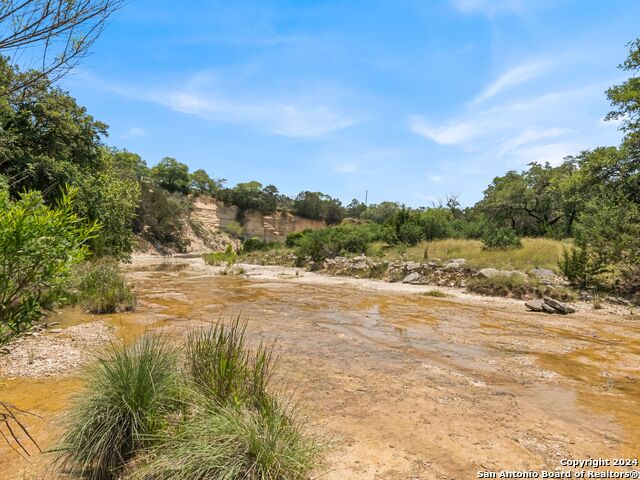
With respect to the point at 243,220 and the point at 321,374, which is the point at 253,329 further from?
the point at 243,220

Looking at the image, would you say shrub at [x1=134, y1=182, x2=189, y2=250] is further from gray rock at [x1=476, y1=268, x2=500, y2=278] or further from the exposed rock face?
gray rock at [x1=476, y1=268, x2=500, y2=278]

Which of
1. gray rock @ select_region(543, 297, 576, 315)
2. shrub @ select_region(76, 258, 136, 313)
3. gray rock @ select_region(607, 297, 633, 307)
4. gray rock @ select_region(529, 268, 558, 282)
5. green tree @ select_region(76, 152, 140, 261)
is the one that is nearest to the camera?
shrub @ select_region(76, 258, 136, 313)

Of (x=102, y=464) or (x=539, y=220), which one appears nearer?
(x=102, y=464)

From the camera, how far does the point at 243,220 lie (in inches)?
2104

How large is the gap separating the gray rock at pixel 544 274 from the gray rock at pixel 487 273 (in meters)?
1.25

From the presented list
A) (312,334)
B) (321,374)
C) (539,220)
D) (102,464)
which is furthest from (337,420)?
(539,220)

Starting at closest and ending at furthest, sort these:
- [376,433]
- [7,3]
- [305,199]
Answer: [7,3] → [376,433] → [305,199]

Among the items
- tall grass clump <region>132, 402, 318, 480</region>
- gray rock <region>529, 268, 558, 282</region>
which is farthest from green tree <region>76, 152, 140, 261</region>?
gray rock <region>529, 268, 558, 282</region>

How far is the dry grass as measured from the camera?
15.0 m

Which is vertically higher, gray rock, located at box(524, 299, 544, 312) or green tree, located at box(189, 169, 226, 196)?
green tree, located at box(189, 169, 226, 196)

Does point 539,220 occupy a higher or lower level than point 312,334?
higher

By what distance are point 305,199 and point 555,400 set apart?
55.9 metres

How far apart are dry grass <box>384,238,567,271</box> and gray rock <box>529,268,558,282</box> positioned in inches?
22.0

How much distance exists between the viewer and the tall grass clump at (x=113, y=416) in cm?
269
